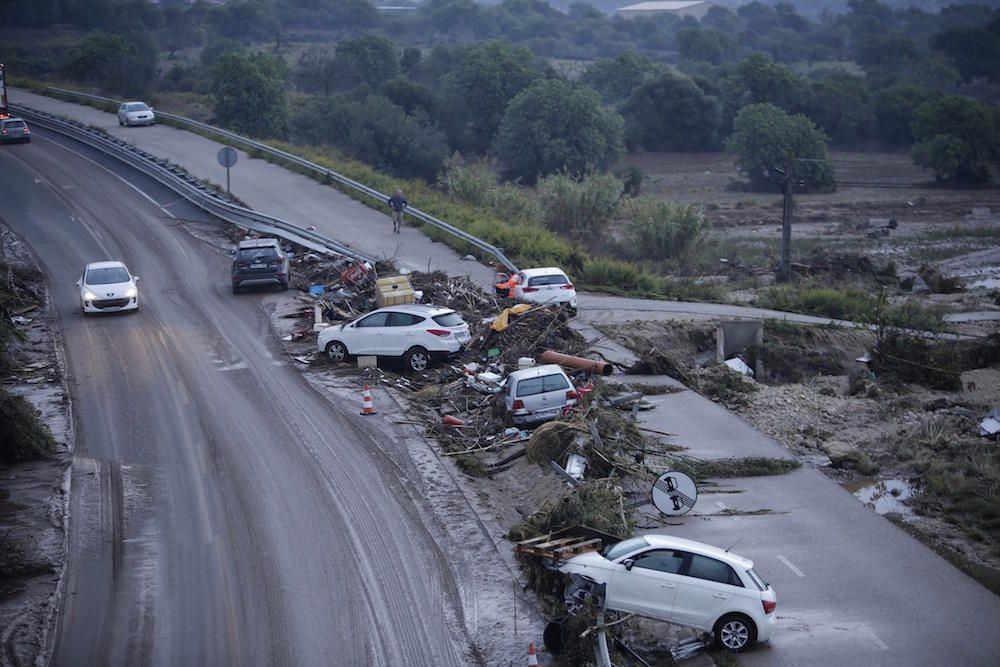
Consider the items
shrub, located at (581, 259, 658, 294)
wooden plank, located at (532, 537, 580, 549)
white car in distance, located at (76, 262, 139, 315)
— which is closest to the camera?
wooden plank, located at (532, 537, 580, 549)

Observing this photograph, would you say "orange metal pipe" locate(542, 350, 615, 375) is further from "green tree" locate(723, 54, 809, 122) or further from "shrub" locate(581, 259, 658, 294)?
"green tree" locate(723, 54, 809, 122)

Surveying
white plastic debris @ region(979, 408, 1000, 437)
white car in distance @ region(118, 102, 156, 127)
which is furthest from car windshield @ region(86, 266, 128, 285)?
white car in distance @ region(118, 102, 156, 127)

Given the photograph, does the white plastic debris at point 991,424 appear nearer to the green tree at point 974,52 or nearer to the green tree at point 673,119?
the green tree at point 673,119

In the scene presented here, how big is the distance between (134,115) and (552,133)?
Answer: 34601 mm

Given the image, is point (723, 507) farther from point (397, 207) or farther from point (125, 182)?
point (125, 182)

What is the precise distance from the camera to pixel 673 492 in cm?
1725

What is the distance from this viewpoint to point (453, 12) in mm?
194250

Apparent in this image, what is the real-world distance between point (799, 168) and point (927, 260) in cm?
2778

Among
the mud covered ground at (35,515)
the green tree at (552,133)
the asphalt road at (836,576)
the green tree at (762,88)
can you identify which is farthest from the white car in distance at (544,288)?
the green tree at (762,88)

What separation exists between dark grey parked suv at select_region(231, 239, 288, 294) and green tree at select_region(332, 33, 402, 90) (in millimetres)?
77254

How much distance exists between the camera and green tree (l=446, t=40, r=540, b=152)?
88750 mm

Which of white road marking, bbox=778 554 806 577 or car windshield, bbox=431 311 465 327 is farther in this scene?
car windshield, bbox=431 311 465 327

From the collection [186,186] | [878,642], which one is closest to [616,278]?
[186,186]

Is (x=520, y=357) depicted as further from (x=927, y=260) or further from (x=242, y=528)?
(x=927, y=260)
